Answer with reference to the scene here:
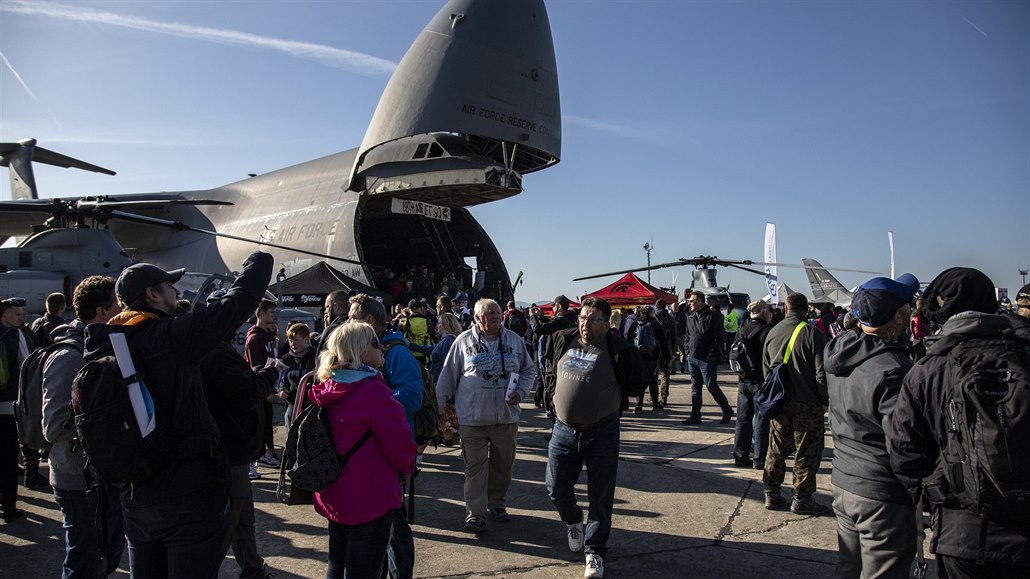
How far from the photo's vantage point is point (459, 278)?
67.7 feet

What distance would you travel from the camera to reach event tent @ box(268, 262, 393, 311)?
56.5 ft

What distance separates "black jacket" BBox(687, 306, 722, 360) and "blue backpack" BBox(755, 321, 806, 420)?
12.8 ft

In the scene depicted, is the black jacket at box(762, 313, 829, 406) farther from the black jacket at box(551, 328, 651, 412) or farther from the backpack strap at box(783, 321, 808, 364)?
the black jacket at box(551, 328, 651, 412)

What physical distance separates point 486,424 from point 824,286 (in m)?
28.4

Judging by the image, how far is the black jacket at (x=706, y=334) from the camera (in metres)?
9.81

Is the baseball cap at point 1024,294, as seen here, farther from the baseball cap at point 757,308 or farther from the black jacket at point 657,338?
the black jacket at point 657,338

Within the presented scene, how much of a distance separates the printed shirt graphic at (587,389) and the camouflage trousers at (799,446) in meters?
1.95

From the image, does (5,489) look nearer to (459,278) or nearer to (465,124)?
(465,124)

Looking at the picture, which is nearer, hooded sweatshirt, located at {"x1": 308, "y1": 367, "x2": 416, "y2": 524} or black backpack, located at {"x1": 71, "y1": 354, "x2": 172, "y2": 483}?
black backpack, located at {"x1": 71, "y1": 354, "x2": 172, "y2": 483}

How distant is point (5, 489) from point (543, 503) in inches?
179

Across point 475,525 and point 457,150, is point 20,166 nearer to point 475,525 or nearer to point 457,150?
point 457,150

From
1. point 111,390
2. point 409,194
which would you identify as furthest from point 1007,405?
point 409,194

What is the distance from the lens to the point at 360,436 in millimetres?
3045

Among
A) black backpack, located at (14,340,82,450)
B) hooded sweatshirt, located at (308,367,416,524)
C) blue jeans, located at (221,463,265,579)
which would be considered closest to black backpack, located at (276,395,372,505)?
hooded sweatshirt, located at (308,367,416,524)
